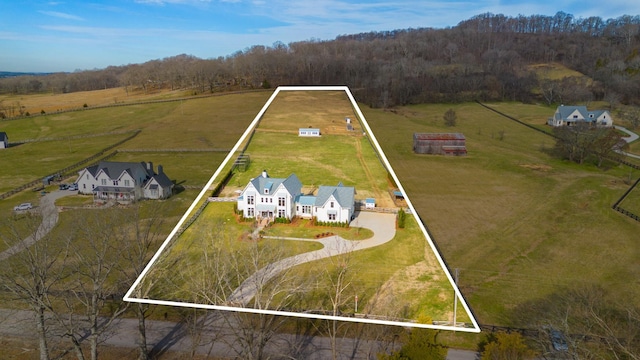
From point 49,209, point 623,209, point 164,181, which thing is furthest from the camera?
point 49,209

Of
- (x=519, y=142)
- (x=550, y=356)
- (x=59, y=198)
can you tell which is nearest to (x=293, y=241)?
(x=550, y=356)

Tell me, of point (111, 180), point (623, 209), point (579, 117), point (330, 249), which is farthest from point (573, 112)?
point (330, 249)

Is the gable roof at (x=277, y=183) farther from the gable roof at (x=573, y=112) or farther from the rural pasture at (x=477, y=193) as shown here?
the gable roof at (x=573, y=112)

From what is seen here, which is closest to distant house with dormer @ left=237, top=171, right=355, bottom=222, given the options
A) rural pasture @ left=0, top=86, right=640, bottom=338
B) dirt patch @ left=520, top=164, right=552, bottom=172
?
rural pasture @ left=0, top=86, right=640, bottom=338

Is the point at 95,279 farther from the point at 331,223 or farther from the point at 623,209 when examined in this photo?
the point at 623,209

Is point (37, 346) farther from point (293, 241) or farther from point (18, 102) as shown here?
point (18, 102)

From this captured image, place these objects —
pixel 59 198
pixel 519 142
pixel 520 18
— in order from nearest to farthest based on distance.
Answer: pixel 59 198, pixel 519 142, pixel 520 18

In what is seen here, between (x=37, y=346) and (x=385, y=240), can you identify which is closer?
(x=385, y=240)
